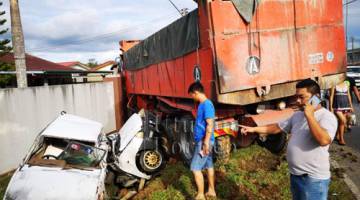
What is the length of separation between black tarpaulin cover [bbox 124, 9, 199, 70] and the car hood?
2.91 metres

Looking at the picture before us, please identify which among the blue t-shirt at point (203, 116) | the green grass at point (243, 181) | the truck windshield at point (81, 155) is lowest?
the green grass at point (243, 181)

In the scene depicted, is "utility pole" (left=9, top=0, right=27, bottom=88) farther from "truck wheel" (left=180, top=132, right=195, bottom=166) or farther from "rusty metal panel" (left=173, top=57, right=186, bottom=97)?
"truck wheel" (left=180, top=132, right=195, bottom=166)

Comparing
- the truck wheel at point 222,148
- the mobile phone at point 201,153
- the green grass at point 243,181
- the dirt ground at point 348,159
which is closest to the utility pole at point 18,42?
the green grass at point 243,181

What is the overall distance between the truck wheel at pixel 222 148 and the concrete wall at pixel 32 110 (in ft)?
22.1

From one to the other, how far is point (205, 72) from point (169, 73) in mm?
2254

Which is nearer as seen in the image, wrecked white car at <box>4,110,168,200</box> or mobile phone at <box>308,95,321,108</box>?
mobile phone at <box>308,95,321,108</box>

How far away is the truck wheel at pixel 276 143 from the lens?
6809mm

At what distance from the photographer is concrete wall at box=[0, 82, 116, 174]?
9.58 metres

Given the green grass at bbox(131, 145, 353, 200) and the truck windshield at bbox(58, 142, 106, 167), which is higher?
the truck windshield at bbox(58, 142, 106, 167)

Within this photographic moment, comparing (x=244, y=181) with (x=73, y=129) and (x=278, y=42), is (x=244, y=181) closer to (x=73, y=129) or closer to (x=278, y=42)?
(x=278, y=42)

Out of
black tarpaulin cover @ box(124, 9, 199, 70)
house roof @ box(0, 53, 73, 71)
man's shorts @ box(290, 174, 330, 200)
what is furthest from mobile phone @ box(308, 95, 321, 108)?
house roof @ box(0, 53, 73, 71)

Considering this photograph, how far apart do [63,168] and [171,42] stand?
3555 mm

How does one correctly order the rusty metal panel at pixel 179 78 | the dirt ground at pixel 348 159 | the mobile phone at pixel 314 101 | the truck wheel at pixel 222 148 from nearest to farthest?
the mobile phone at pixel 314 101 → the dirt ground at pixel 348 159 → the truck wheel at pixel 222 148 → the rusty metal panel at pixel 179 78

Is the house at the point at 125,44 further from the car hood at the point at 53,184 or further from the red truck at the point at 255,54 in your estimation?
the car hood at the point at 53,184
